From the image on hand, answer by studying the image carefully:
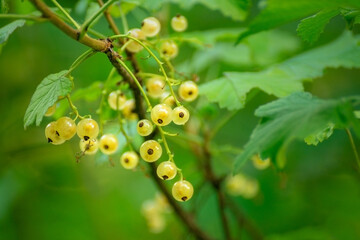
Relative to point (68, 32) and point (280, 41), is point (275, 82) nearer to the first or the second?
point (68, 32)

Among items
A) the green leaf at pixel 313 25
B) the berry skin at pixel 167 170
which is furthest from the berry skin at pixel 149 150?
the green leaf at pixel 313 25

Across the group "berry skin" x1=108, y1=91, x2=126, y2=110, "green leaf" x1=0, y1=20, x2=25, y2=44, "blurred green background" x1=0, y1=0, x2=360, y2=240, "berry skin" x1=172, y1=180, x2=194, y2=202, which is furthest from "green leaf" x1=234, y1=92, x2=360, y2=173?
"blurred green background" x1=0, y1=0, x2=360, y2=240

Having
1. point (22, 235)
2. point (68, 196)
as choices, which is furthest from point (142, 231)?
point (22, 235)

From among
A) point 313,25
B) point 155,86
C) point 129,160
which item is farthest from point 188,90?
point 313,25

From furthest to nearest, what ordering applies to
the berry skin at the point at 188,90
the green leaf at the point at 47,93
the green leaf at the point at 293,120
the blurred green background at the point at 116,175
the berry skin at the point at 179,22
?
the blurred green background at the point at 116,175 → the berry skin at the point at 179,22 → the berry skin at the point at 188,90 → the green leaf at the point at 47,93 → the green leaf at the point at 293,120

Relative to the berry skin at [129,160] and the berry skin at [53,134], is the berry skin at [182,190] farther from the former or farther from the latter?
the berry skin at [53,134]

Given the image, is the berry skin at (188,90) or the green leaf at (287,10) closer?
the green leaf at (287,10)
